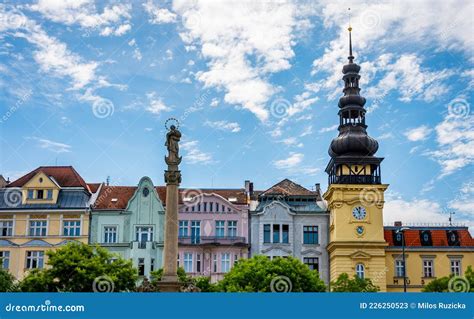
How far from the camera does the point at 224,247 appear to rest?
5947 cm

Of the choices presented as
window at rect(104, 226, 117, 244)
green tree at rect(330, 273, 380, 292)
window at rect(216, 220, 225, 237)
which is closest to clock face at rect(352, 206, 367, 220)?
green tree at rect(330, 273, 380, 292)

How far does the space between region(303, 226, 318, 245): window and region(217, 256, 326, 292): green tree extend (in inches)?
496

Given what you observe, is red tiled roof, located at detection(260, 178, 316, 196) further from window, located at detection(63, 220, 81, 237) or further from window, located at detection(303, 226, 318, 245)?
window, located at detection(63, 220, 81, 237)

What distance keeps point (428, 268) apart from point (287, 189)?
14.6 meters

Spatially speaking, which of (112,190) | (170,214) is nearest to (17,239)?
(112,190)

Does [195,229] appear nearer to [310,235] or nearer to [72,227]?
[310,235]

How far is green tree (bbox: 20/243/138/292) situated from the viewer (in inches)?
1725

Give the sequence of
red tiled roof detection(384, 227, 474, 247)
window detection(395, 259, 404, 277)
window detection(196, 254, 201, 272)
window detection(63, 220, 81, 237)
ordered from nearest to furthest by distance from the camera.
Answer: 1. window detection(196, 254, 201, 272)
2. window detection(63, 220, 81, 237)
3. window detection(395, 259, 404, 277)
4. red tiled roof detection(384, 227, 474, 247)

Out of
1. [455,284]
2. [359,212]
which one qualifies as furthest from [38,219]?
[455,284]

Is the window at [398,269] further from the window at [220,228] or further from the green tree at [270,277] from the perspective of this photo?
the window at [220,228]

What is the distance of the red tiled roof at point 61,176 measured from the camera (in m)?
61.6

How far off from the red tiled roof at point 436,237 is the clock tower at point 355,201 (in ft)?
13.4
